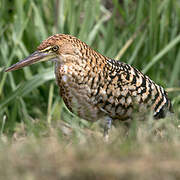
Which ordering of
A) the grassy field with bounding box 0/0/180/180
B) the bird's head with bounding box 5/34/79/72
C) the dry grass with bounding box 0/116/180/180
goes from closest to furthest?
the dry grass with bounding box 0/116/180/180 → the bird's head with bounding box 5/34/79/72 → the grassy field with bounding box 0/0/180/180

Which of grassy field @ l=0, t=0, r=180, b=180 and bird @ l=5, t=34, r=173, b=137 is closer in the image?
bird @ l=5, t=34, r=173, b=137

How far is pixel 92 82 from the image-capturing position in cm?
364

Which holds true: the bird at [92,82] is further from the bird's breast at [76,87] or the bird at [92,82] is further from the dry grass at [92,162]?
the dry grass at [92,162]

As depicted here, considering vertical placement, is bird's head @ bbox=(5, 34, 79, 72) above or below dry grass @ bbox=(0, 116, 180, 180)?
above

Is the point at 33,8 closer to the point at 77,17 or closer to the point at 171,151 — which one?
the point at 77,17

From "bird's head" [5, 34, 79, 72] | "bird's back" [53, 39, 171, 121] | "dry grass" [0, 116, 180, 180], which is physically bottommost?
"dry grass" [0, 116, 180, 180]

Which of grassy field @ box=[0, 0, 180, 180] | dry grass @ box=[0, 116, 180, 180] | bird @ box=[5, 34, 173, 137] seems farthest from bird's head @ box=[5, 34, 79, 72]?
dry grass @ box=[0, 116, 180, 180]

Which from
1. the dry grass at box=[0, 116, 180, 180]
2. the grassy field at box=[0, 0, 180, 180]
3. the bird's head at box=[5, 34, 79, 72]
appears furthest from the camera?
the grassy field at box=[0, 0, 180, 180]

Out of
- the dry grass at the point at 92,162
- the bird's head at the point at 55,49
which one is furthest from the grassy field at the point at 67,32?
the dry grass at the point at 92,162

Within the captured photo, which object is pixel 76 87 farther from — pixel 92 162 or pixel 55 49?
pixel 92 162

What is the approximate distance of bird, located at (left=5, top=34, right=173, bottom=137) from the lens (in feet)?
11.8

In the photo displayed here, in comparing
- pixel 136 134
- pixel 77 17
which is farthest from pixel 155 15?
pixel 136 134

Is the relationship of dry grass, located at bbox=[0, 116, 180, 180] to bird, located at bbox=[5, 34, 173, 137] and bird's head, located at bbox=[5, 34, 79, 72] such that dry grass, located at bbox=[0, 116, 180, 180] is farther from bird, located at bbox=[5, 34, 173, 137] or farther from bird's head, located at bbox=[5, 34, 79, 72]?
bird's head, located at bbox=[5, 34, 79, 72]

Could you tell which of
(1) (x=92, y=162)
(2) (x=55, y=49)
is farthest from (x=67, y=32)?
(1) (x=92, y=162)
